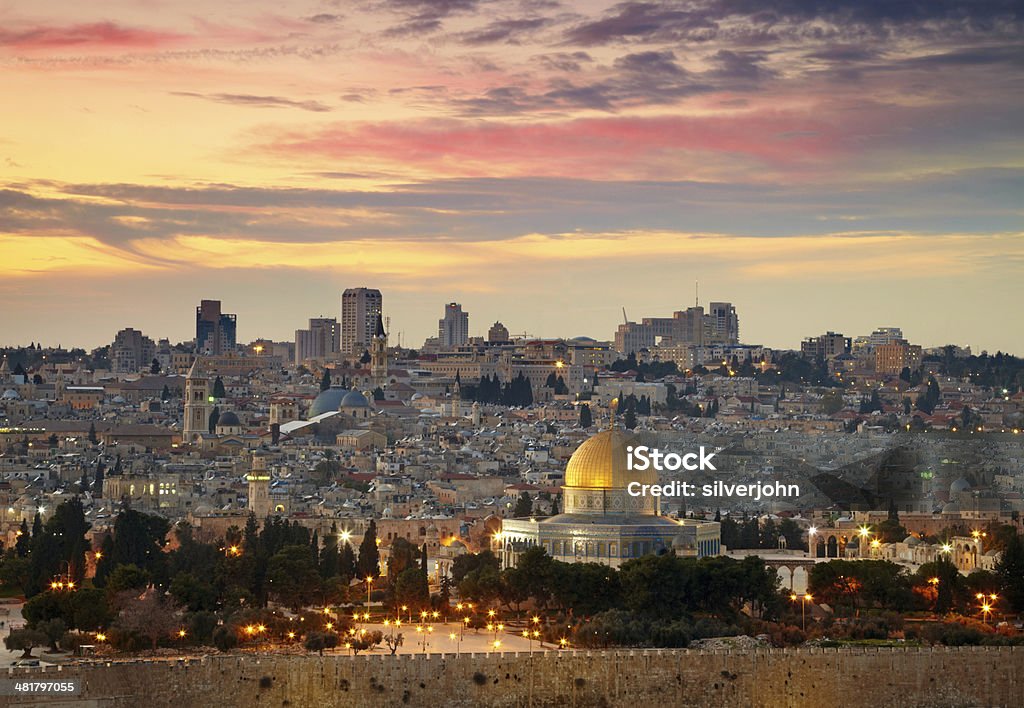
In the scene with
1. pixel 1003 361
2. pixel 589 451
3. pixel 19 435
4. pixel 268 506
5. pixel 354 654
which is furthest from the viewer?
pixel 1003 361

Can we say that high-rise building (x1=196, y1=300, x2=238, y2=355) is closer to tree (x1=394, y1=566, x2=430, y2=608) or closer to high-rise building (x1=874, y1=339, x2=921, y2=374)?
high-rise building (x1=874, y1=339, x2=921, y2=374)

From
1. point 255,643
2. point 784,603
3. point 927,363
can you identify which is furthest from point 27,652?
point 927,363

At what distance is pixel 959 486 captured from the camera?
85.8 m

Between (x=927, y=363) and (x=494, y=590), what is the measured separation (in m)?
114

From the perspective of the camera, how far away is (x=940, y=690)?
42.9 m

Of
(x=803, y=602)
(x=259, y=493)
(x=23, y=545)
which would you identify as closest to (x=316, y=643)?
(x=803, y=602)

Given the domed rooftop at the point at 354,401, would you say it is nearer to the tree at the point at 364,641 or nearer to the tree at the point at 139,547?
the tree at the point at 139,547

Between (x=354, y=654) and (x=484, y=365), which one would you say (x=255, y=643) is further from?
(x=484, y=365)

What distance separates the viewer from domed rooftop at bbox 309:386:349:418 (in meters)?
122

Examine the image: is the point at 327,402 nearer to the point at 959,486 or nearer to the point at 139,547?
the point at 959,486

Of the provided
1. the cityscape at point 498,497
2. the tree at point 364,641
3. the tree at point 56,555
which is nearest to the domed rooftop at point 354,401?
the cityscape at point 498,497

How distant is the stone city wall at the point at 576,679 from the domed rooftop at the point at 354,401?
257 ft

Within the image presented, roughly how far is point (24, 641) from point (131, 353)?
126 m

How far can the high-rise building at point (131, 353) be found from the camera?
6521 inches
